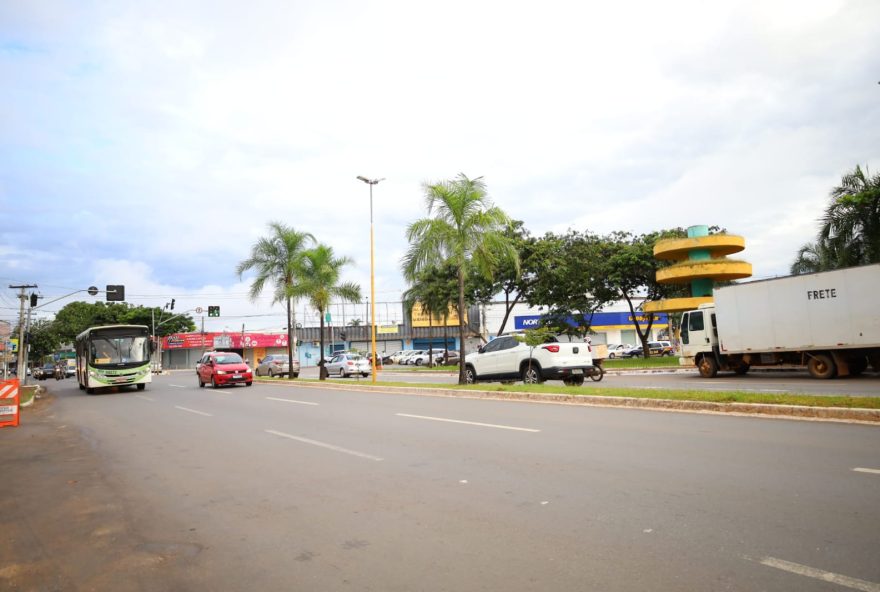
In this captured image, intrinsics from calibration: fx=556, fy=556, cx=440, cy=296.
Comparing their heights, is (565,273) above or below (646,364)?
above

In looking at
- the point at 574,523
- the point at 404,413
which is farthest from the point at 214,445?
the point at 574,523

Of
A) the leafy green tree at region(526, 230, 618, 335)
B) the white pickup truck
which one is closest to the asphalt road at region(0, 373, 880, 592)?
the white pickup truck

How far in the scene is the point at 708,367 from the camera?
21.7m

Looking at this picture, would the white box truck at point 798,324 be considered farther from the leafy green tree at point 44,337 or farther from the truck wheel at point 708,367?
the leafy green tree at point 44,337

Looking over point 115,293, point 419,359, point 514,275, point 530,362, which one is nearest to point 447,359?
point 419,359

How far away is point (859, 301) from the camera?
1689 cm

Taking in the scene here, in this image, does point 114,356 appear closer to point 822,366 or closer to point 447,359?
point 822,366

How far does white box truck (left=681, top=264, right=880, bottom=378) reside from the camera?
1697 cm

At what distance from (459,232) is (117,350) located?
1632 cm

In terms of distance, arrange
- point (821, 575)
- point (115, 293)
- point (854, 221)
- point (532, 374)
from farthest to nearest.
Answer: point (115, 293)
point (854, 221)
point (532, 374)
point (821, 575)

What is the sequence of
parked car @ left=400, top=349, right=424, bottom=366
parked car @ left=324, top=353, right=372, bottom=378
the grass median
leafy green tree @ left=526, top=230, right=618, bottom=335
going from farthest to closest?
parked car @ left=400, top=349, right=424, bottom=366, leafy green tree @ left=526, top=230, right=618, bottom=335, parked car @ left=324, top=353, right=372, bottom=378, the grass median

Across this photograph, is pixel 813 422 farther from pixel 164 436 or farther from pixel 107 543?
pixel 164 436

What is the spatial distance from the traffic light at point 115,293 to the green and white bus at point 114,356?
12.3 metres

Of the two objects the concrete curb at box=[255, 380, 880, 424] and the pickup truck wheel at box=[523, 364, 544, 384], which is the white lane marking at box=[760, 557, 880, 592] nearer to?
the concrete curb at box=[255, 380, 880, 424]
